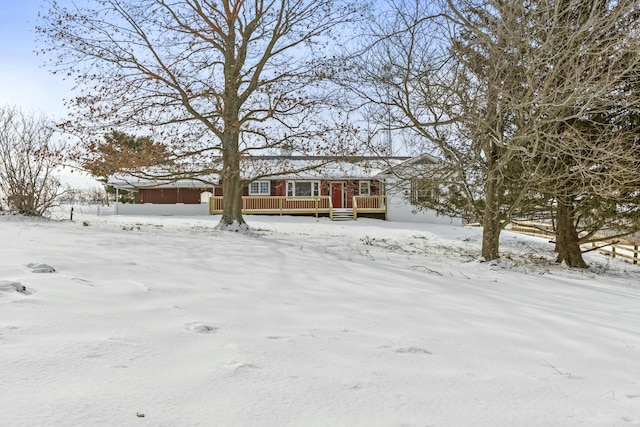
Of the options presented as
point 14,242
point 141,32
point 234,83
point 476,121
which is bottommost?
point 14,242

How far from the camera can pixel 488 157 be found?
9359 mm

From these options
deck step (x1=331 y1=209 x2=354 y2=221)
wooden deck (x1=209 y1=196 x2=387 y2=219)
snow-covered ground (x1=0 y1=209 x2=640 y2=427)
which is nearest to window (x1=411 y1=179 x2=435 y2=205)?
snow-covered ground (x1=0 y1=209 x2=640 y2=427)

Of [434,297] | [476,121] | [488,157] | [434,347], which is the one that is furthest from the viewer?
[488,157]

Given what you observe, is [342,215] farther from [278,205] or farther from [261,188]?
[261,188]

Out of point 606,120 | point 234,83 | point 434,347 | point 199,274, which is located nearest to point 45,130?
point 234,83

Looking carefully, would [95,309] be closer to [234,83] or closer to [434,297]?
[434,297]

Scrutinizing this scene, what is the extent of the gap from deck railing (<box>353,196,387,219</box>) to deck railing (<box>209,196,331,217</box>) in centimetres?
202

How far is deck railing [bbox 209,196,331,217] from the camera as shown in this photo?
2570 cm

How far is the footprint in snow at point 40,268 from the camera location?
3.76 m

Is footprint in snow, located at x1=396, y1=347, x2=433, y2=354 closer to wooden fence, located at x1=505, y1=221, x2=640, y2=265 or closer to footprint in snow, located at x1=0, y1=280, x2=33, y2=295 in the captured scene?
footprint in snow, located at x1=0, y1=280, x2=33, y2=295

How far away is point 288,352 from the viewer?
7.84ft

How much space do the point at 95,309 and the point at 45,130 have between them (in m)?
12.5

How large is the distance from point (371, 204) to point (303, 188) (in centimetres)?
596

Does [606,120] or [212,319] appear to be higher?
[606,120]
